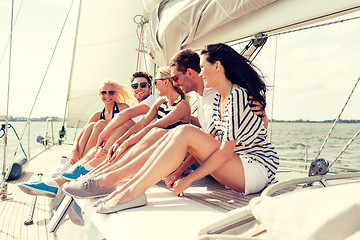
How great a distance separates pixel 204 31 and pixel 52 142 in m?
5.69

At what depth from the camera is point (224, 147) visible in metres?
1.55

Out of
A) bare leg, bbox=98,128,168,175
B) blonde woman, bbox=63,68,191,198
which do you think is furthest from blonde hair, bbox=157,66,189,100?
bare leg, bbox=98,128,168,175

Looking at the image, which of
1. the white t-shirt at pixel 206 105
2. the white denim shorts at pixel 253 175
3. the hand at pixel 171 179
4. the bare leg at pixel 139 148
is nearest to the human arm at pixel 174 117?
the white t-shirt at pixel 206 105

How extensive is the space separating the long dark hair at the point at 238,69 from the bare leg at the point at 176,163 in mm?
364

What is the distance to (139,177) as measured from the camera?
151 centimetres

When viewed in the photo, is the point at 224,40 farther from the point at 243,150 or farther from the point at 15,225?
the point at 15,225

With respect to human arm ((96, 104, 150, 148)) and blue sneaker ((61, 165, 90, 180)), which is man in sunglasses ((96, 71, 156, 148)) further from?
blue sneaker ((61, 165, 90, 180))

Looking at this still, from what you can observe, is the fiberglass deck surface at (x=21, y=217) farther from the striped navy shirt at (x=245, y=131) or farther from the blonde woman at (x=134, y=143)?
the striped navy shirt at (x=245, y=131)

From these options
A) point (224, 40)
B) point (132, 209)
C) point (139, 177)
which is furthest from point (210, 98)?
point (132, 209)

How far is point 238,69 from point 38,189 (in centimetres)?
155

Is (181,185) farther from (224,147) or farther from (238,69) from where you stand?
(238,69)

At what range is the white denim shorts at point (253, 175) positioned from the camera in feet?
5.35

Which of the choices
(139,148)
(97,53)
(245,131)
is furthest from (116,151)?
→ (97,53)

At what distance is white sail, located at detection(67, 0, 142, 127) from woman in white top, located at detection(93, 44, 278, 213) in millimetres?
4660
